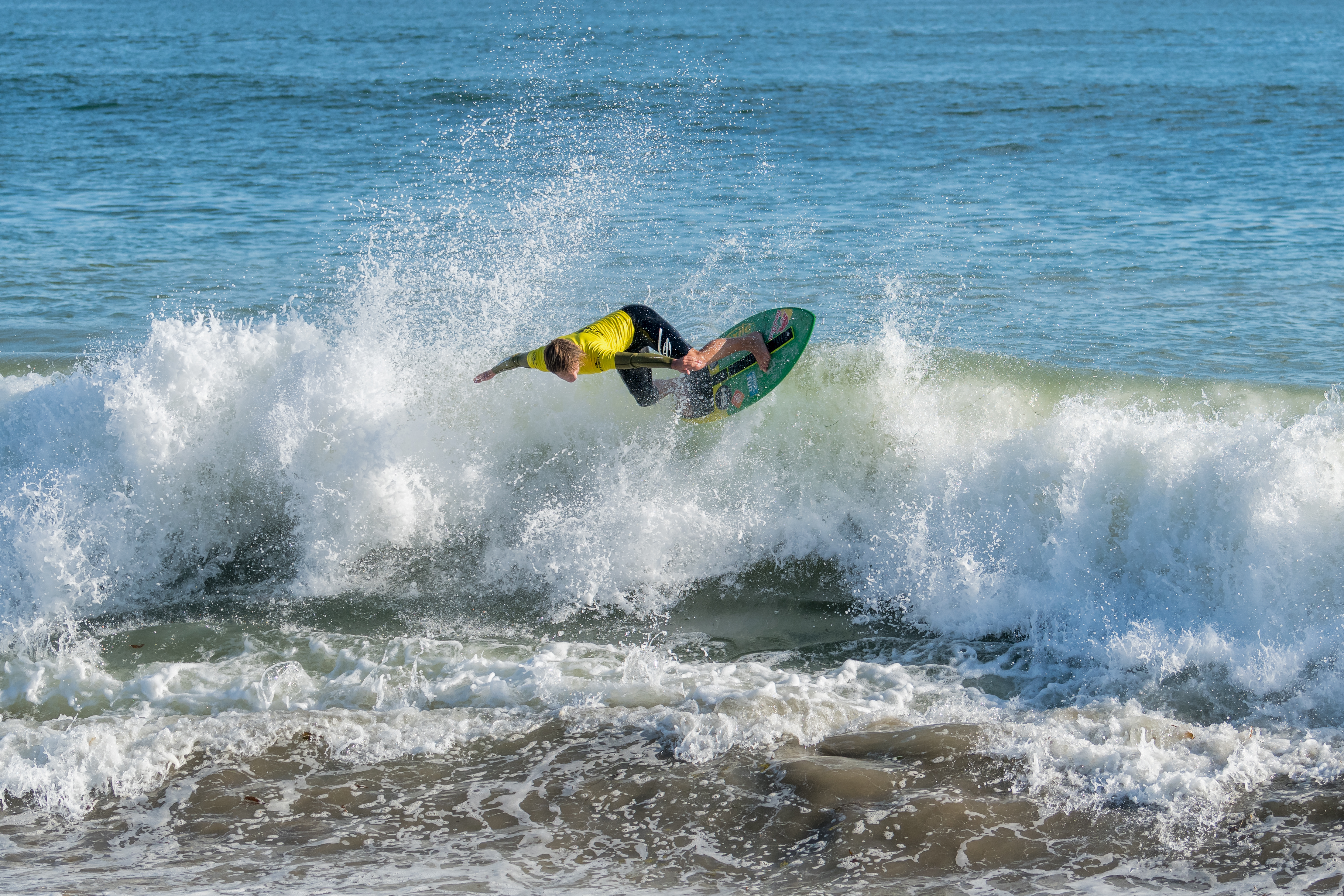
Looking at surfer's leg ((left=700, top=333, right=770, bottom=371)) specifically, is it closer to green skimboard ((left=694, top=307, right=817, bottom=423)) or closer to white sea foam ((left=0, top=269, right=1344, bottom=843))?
green skimboard ((left=694, top=307, right=817, bottom=423))

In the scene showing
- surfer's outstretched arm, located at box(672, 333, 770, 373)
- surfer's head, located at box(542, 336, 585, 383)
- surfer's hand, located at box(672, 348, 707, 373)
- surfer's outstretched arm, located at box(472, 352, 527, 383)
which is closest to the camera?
surfer's head, located at box(542, 336, 585, 383)

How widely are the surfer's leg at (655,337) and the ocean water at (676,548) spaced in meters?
1.09

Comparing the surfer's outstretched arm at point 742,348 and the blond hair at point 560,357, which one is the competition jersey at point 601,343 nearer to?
the blond hair at point 560,357

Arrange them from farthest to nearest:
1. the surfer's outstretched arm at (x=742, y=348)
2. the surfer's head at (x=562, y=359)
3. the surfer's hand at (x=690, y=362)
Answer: the surfer's outstretched arm at (x=742, y=348)
the surfer's hand at (x=690, y=362)
the surfer's head at (x=562, y=359)

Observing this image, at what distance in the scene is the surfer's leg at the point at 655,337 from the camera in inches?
319

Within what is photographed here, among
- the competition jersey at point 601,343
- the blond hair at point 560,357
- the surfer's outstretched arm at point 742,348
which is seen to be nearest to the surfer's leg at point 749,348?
the surfer's outstretched arm at point 742,348

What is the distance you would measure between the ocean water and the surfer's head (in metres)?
1.73

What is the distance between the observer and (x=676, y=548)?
829 centimetres

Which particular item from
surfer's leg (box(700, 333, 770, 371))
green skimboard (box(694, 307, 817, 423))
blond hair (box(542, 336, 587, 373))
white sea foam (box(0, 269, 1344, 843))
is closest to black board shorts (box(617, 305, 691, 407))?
surfer's leg (box(700, 333, 770, 371))

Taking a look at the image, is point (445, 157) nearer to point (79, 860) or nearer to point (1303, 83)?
point (79, 860)

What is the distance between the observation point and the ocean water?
5.16 m

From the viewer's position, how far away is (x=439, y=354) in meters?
9.67

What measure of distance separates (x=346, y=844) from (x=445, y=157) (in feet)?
60.3

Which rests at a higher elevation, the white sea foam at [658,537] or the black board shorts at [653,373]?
the black board shorts at [653,373]
